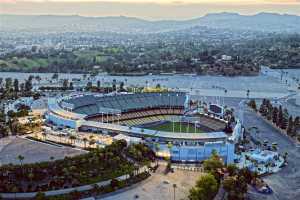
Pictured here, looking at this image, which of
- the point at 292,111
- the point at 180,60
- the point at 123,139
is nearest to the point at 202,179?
the point at 123,139

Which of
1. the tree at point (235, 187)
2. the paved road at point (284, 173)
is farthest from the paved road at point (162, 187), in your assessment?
the paved road at point (284, 173)

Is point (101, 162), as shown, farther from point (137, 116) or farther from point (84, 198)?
point (137, 116)

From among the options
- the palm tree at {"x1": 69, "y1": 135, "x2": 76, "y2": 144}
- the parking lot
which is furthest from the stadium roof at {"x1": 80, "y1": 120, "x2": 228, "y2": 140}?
the parking lot

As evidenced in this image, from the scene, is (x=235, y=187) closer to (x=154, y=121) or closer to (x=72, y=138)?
(x=72, y=138)

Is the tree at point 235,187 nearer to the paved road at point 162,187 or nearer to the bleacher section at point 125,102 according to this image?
the paved road at point 162,187

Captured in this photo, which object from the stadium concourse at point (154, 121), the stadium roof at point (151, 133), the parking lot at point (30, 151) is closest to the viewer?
the parking lot at point (30, 151)

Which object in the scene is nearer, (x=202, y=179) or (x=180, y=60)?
(x=202, y=179)

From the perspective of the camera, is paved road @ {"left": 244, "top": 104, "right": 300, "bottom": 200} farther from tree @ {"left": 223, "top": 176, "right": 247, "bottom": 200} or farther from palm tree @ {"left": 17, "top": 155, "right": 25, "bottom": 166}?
palm tree @ {"left": 17, "top": 155, "right": 25, "bottom": 166}
